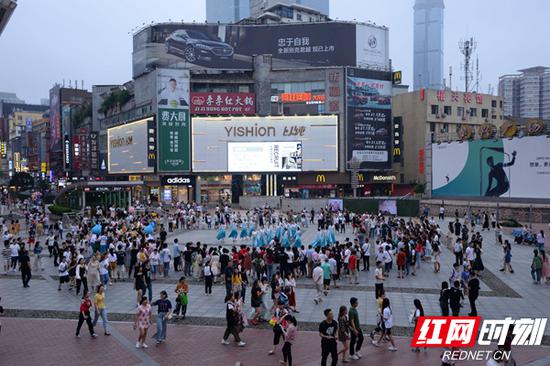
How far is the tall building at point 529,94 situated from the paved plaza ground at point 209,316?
147 m

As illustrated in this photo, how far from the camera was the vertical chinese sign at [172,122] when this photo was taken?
68875 mm

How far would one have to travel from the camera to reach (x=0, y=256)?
2511 centimetres

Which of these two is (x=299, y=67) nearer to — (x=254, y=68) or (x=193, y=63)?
(x=254, y=68)

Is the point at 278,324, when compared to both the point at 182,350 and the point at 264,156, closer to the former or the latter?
the point at 182,350

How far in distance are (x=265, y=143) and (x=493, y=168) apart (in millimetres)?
32042

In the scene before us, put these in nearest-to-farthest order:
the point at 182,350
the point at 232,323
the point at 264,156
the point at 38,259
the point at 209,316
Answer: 1. the point at 182,350
2. the point at 232,323
3. the point at 209,316
4. the point at 38,259
5. the point at 264,156

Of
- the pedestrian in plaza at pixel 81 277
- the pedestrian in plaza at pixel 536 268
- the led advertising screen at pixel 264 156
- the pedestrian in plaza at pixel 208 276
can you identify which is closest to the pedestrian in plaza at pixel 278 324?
the pedestrian in plaza at pixel 208 276

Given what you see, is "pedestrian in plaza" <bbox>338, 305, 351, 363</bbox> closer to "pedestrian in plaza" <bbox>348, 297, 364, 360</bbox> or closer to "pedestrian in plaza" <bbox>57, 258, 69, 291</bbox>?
"pedestrian in plaza" <bbox>348, 297, 364, 360</bbox>

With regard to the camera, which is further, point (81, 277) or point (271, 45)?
point (271, 45)

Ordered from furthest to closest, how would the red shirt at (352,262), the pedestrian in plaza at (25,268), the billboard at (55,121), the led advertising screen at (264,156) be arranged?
the billboard at (55,121)
the led advertising screen at (264,156)
the red shirt at (352,262)
the pedestrian in plaza at (25,268)

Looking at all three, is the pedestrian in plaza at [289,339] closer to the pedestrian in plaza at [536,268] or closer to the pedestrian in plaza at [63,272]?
the pedestrian in plaza at [63,272]

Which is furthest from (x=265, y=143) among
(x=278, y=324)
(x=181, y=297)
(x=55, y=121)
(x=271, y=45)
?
(x=55, y=121)

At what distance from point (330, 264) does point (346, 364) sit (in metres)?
6.96

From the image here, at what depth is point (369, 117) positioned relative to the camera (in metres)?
71.1
